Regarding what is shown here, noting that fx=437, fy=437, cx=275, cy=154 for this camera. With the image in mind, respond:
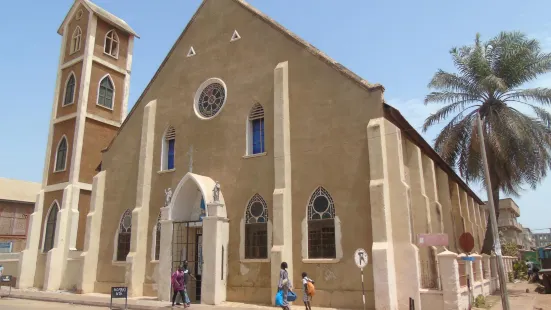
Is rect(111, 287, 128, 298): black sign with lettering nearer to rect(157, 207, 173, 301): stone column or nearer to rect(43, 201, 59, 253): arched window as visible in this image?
rect(157, 207, 173, 301): stone column

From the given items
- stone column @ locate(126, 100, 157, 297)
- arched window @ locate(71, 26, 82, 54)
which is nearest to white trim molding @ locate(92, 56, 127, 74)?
arched window @ locate(71, 26, 82, 54)

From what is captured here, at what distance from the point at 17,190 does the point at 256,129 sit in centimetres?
3250

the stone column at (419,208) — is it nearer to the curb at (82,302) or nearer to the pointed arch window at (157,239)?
the curb at (82,302)

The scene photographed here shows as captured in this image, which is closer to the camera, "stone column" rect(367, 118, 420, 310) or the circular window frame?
"stone column" rect(367, 118, 420, 310)

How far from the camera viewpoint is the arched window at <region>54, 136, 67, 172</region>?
25578 millimetres

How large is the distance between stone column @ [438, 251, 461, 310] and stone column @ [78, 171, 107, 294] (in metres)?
16.2

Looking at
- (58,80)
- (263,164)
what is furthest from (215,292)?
(58,80)

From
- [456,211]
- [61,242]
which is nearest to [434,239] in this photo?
[456,211]

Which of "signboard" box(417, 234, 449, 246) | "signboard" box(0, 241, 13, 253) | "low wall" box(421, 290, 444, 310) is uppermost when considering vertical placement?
"signboard" box(0, 241, 13, 253)

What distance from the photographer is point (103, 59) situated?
27484 millimetres

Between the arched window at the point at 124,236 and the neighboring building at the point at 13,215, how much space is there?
22.7m

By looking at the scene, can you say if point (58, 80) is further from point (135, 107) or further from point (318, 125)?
point (318, 125)

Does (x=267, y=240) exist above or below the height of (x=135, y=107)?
below

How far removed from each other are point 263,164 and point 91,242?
33.5ft
